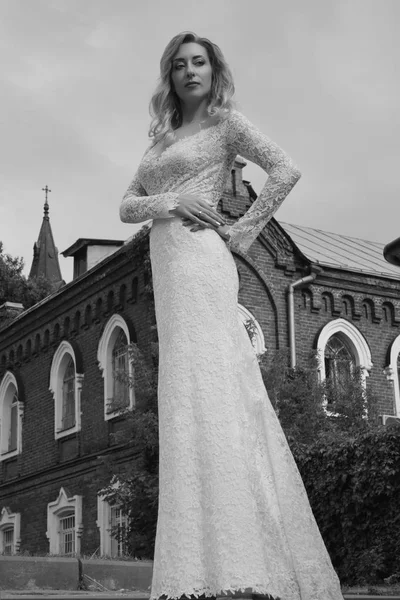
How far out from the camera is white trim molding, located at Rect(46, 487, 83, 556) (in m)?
19.3

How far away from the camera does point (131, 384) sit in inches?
536

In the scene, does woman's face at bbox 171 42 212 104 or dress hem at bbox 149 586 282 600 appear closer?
dress hem at bbox 149 586 282 600

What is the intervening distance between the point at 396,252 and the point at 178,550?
85.7 inches

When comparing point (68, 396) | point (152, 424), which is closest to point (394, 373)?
point (68, 396)

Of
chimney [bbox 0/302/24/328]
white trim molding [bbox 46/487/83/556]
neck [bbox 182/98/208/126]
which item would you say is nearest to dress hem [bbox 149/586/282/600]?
neck [bbox 182/98/208/126]

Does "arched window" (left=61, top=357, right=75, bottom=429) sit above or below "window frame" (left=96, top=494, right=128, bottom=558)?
above

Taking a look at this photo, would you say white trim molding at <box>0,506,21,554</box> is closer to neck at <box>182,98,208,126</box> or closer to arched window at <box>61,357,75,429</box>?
arched window at <box>61,357,75,429</box>

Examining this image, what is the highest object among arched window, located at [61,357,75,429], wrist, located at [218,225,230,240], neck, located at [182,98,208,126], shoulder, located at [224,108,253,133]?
arched window, located at [61,357,75,429]

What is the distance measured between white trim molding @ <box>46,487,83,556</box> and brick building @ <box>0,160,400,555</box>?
24 millimetres

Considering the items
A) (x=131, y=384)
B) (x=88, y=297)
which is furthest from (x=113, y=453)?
(x=131, y=384)

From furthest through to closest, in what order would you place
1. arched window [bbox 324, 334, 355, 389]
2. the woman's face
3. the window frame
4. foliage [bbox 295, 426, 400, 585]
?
arched window [bbox 324, 334, 355, 389] < the window frame < foliage [bbox 295, 426, 400, 585] < the woman's face

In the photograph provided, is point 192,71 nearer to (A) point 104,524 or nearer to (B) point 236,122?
(B) point 236,122

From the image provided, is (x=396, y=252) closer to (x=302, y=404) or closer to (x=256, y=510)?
(x=256, y=510)

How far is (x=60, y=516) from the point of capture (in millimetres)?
20531
